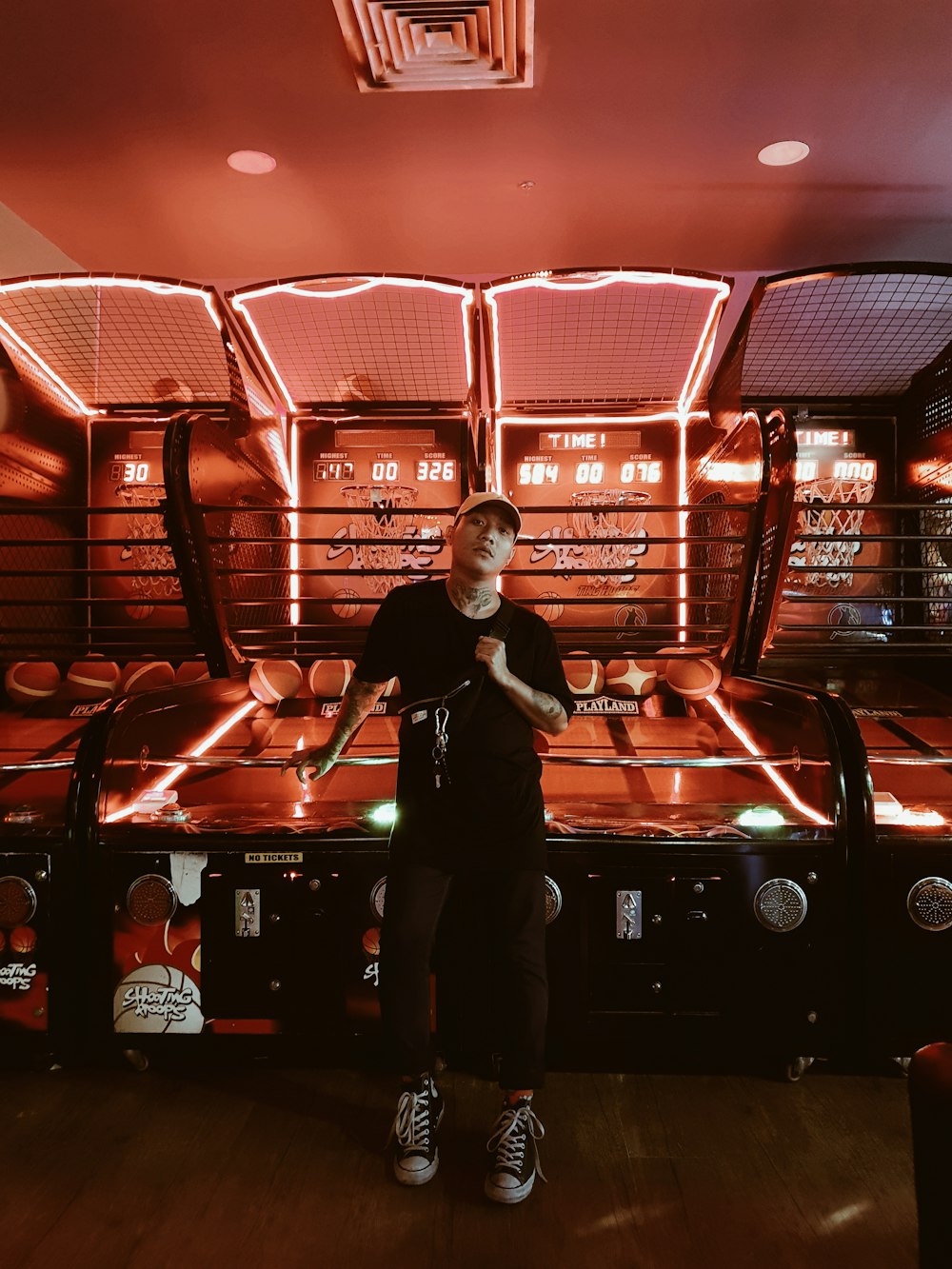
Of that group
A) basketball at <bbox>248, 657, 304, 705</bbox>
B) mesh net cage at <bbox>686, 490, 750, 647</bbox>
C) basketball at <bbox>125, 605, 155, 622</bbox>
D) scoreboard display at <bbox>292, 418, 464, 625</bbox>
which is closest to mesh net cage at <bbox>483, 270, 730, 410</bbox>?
scoreboard display at <bbox>292, 418, 464, 625</bbox>

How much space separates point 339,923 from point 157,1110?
0.63 m

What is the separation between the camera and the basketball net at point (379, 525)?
104 inches

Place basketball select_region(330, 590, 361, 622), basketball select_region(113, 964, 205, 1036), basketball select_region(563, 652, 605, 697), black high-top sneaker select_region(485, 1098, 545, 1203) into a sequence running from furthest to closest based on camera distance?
basketball select_region(330, 590, 361, 622) < basketball select_region(563, 652, 605, 697) < basketball select_region(113, 964, 205, 1036) < black high-top sneaker select_region(485, 1098, 545, 1203)

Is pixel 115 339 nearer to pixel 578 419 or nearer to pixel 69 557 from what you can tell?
pixel 69 557

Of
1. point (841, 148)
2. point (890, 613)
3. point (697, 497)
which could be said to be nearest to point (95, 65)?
point (697, 497)

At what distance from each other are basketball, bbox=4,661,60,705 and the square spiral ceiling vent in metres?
2.27

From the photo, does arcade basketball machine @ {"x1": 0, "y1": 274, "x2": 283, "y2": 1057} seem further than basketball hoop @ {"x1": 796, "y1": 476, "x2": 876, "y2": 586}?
No

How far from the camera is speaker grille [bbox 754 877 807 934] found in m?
1.95

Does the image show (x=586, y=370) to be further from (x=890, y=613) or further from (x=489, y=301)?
(x=890, y=613)

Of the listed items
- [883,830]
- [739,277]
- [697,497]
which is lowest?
[883,830]

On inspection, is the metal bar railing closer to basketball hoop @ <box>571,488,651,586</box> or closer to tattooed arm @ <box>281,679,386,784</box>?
tattooed arm @ <box>281,679,386,784</box>

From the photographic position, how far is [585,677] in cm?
262

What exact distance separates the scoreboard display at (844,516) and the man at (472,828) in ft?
4.44

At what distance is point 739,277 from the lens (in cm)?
381
